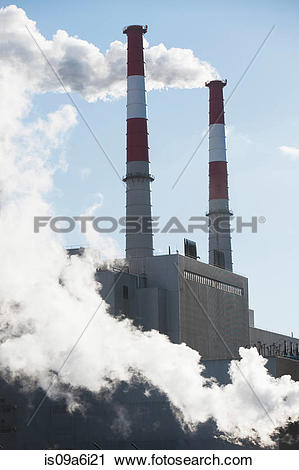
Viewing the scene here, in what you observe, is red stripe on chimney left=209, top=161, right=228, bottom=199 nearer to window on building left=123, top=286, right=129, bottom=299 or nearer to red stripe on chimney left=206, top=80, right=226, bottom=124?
red stripe on chimney left=206, top=80, right=226, bottom=124

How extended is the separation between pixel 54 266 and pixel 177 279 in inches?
680

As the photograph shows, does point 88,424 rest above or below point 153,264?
below

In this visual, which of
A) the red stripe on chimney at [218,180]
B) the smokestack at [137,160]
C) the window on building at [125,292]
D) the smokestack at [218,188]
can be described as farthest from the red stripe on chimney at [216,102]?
the window on building at [125,292]

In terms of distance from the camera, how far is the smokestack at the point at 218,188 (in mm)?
90188

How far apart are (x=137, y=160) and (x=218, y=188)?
1898 cm

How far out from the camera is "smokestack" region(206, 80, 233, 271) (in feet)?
296

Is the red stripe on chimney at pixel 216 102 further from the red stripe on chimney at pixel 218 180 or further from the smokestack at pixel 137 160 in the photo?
the smokestack at pixel 137 160

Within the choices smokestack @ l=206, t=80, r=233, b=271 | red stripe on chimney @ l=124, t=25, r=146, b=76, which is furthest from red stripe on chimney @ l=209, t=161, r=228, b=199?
red stripe on chimney @ l=124, t=25, r=146, b=76

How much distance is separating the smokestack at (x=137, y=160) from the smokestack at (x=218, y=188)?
59.1 feet

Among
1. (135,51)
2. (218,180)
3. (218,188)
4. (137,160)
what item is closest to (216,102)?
(218,180)

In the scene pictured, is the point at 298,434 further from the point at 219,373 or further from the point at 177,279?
the point at 177,279

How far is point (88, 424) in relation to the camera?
4938 cm

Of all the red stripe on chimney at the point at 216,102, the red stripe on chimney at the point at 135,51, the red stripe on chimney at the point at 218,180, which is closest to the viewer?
the red stripe on chimney at the point at 135,51
